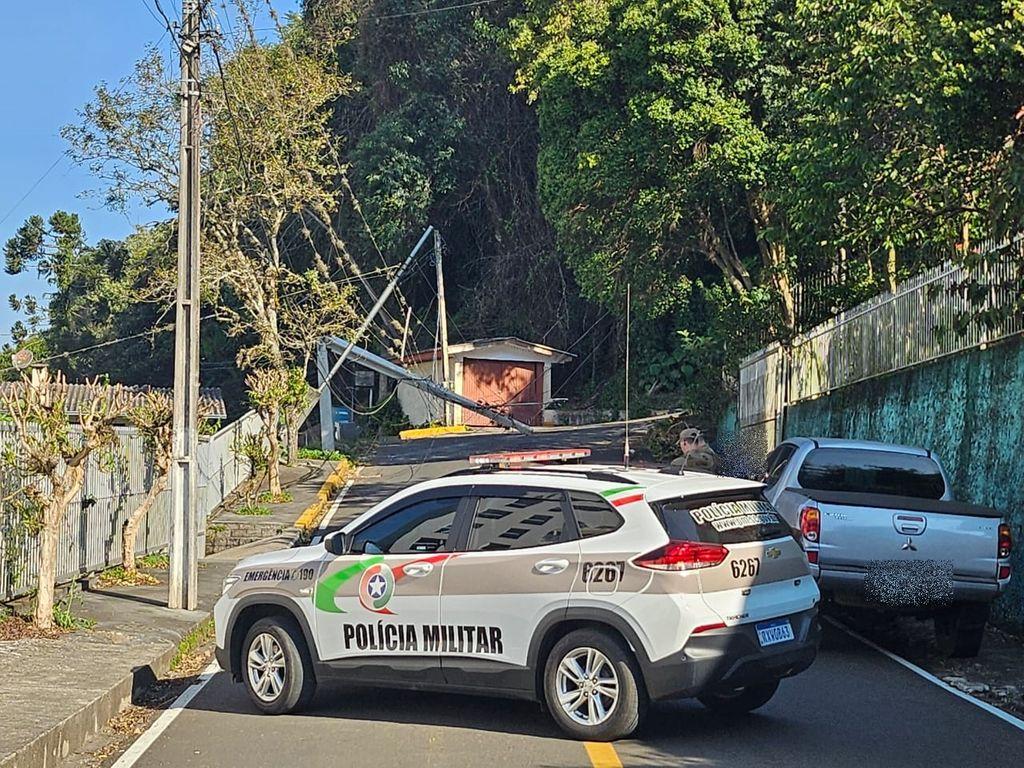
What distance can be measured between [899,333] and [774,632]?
1124cm

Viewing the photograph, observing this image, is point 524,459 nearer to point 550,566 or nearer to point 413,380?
point 550,566

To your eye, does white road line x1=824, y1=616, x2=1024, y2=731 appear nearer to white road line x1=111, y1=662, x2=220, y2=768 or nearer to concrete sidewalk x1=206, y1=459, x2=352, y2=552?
white road line x1=111, y1=662, x2=220, y2=768

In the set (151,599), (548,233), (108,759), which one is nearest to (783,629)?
(108,759)

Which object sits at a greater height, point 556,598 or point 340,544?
point 340,544

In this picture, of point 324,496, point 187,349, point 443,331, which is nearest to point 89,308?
point 443,331

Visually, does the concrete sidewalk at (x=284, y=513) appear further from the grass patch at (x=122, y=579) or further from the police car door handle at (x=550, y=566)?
the police car door handle at (x=550, y=566)

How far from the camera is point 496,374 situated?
1948 inches

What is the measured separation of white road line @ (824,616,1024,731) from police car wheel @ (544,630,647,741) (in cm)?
280

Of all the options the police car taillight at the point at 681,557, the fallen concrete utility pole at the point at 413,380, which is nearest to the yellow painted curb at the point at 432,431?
the fallen concrete utility pole at the point at 413,380

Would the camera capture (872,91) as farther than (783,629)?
Yes

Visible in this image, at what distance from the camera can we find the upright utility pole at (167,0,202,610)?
14.0m

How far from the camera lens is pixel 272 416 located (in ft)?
88.7

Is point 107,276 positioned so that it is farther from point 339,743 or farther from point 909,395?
point 339,743

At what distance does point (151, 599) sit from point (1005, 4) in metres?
11.0
